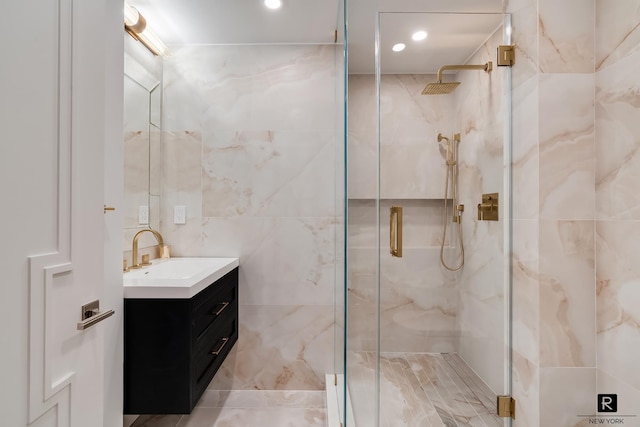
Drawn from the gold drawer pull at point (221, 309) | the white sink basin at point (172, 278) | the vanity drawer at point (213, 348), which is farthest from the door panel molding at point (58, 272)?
the gold drawer pull at point (221, 309)

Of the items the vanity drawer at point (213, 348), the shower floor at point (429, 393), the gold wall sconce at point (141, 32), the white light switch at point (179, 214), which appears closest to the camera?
the shower floor at point (429, 393)

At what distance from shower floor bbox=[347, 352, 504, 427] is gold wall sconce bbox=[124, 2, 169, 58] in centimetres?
211

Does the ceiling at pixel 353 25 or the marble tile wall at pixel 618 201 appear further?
the ceiling at pixel 353 25

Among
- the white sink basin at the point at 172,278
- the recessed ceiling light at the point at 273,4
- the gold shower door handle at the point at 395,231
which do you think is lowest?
the white sink basin at the point at 172,278

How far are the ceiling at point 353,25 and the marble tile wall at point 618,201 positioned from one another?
393 mm

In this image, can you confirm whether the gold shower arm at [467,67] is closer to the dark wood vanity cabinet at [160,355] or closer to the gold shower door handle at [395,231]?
the gold shower door handle at [395,231]

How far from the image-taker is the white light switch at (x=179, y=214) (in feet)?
7.08

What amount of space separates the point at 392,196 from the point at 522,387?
853 millimetres

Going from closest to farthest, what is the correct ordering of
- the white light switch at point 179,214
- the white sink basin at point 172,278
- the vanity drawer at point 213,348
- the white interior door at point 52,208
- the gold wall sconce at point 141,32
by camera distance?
the white interior door at point 52,208 < the white sink basin at point 172,278 < the vanity drawer at point 213,348 < the gold wall sconce at point 141,32 < the white light switch at point 179,214

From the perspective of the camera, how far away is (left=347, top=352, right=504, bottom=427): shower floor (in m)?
1.13

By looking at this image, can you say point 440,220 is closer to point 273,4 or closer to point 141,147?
point 273,4

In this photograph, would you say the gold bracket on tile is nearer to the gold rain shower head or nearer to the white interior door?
the gold rain shower head

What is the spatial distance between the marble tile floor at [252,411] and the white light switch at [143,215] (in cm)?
120

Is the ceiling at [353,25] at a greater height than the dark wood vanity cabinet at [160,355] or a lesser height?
greater
